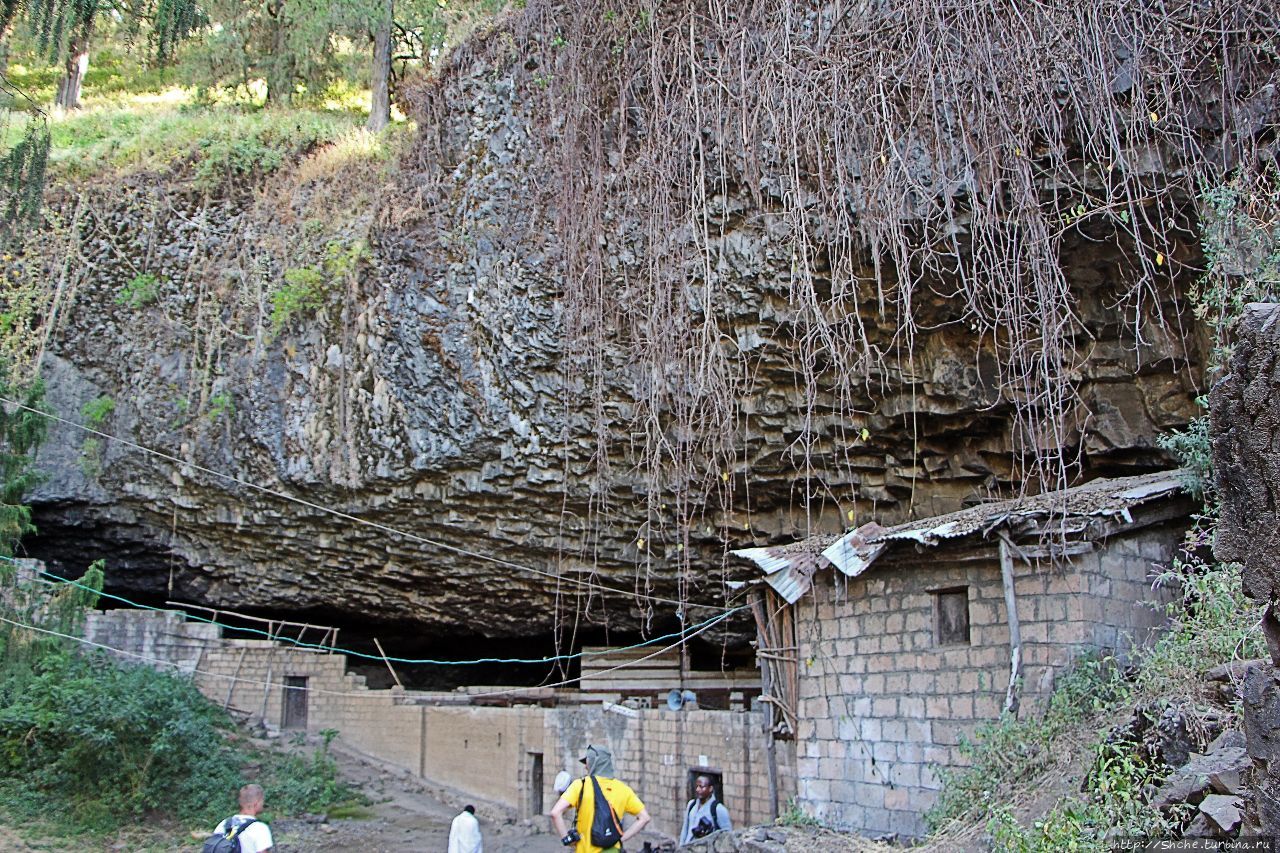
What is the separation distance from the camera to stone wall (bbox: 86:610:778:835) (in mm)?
10312

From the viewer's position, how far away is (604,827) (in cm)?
547

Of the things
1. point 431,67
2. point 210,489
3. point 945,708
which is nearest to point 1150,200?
point 945,708

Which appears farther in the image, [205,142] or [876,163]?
[205,142]

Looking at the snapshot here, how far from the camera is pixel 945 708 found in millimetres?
7492

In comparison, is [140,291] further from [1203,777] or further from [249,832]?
[1203,777]

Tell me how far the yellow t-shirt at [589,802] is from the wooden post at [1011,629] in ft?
9.17

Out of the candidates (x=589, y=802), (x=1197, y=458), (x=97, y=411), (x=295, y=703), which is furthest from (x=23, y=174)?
(x=295, y=703)

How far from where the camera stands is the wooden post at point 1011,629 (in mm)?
7027

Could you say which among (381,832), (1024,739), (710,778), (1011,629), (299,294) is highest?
(299,294)

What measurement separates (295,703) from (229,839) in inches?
508

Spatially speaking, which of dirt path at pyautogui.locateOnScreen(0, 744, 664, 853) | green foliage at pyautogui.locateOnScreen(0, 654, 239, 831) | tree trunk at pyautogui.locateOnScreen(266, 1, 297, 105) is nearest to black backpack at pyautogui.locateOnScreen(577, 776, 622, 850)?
dirt path at pyautogui.locateOnScreen(0, 744, 664, 853)

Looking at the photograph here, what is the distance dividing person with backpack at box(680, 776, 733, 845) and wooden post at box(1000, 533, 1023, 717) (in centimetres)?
309

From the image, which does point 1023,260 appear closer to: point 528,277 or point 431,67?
point 528,277

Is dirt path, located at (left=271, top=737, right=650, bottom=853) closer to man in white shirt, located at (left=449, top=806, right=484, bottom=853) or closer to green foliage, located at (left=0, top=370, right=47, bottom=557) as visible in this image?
man in white shirt, located at (left=449, top=806, right=484, bottom=853)
